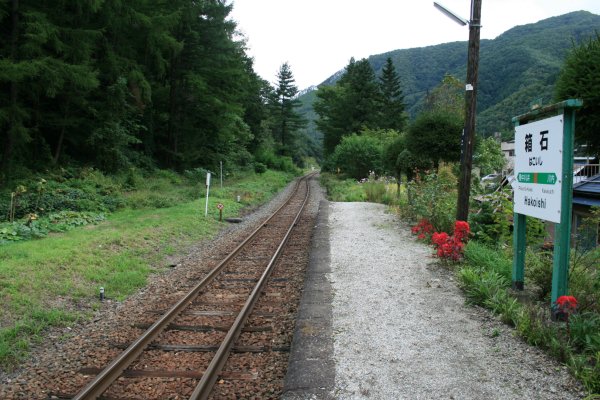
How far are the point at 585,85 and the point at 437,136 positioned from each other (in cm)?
995

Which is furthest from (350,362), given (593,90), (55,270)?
(55,270)

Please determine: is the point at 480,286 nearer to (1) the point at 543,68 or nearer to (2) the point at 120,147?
(2) the point at 120,147

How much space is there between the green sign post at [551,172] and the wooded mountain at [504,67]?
5.84ft

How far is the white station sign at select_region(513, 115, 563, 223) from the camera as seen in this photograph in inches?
204

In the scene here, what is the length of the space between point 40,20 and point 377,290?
16.5m

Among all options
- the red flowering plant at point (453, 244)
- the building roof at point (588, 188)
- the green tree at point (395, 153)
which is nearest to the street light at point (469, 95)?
the red flowering plant at point (453, 244)

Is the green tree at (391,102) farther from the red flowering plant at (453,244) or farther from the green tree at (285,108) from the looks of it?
the red flowering plant at (453,244)

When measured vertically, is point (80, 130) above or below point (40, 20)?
below

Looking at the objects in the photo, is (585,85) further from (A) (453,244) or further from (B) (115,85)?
(B) (115,85)

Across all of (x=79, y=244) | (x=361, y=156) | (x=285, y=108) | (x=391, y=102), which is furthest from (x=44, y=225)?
(x=285, y=108)

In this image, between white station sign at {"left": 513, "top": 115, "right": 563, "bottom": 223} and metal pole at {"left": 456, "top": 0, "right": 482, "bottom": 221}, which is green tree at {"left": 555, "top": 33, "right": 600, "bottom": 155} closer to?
white station sign at {"left": 513, "top": 115, "right": 563, "bottom": 223}

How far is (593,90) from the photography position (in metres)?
5.79

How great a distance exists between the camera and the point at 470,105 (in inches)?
399

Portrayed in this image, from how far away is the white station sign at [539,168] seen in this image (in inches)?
204
